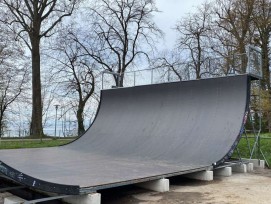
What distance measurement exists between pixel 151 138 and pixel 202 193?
117 inches

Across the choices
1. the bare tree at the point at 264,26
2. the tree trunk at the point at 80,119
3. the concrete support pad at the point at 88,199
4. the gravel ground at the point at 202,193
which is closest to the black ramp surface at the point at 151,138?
the concrete support pad at the point at 88,199

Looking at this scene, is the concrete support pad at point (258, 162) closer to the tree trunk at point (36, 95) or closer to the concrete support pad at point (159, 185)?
the concrete support pad at point (159, 185)

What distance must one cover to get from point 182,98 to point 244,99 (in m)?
1.75

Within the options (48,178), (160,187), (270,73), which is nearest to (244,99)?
(160,187)

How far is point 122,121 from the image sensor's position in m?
9.88

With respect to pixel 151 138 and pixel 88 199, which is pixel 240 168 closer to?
pixel 151 138

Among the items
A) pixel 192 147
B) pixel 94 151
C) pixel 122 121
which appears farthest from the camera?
pixel 122 121

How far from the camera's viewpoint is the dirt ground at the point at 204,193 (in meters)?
5.19

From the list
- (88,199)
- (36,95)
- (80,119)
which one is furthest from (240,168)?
(80,119)

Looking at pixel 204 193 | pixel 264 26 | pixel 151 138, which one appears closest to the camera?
pixel 204 193

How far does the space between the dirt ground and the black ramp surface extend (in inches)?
13.1

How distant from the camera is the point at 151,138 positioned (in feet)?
27.9

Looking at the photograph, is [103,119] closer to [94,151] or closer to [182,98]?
[94,151]

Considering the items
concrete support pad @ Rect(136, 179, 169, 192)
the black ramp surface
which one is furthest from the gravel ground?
the black ramp surface
